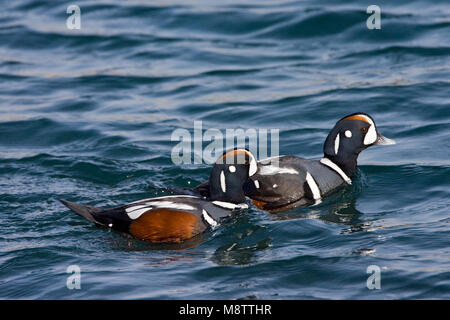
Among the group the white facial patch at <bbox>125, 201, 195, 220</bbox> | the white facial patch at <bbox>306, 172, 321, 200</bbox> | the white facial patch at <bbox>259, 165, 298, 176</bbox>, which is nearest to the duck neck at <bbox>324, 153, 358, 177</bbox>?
the white facial patch at <bbox>306, 172, 321, 200</bbox>

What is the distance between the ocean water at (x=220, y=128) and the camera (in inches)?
356

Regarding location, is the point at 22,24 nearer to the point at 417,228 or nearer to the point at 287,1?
the point at 287,1

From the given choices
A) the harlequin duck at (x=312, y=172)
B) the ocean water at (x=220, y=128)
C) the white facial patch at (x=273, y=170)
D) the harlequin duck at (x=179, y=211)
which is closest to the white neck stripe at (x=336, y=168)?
the harlequin duck at (x=312, y=172)

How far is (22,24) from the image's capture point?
21188mm

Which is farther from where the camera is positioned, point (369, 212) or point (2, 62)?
point (2, 62)

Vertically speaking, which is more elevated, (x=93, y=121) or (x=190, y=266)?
(x=93, y=121)

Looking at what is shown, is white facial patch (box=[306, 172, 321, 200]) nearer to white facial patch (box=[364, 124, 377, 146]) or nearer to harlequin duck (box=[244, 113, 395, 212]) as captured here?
harlequin duck (box=[244, 113, 395, 212])

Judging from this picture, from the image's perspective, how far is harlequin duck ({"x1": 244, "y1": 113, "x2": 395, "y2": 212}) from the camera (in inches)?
425

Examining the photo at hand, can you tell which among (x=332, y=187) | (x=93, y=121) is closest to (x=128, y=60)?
(x=93, y=121)

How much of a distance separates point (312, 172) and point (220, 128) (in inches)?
158

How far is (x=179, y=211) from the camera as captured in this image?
995 cm

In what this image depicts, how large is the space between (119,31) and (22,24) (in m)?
2.70

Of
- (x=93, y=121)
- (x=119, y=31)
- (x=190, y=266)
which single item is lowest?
(x=190, y=266)

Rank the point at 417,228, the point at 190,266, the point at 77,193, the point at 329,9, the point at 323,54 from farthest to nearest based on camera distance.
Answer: the point at 329,9 → the point at 323,54 → the point at 77,193 → the point at 417,228 → the point at 190,266
